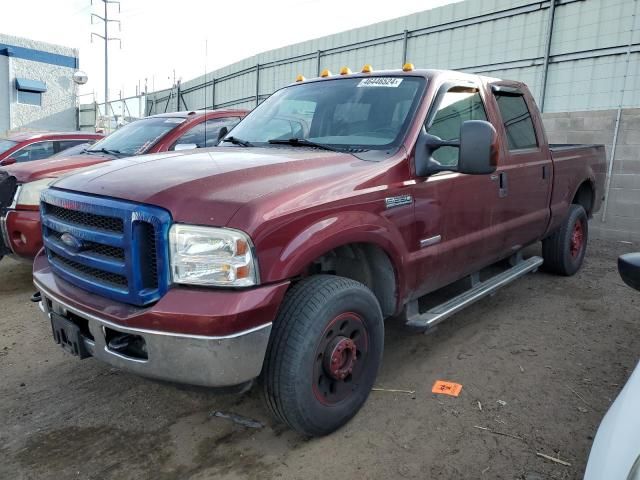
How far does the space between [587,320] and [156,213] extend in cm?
378

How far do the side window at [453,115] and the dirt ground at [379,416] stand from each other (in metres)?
1.43

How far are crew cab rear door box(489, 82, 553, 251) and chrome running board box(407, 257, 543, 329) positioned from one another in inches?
10.0

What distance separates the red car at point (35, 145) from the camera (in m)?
7.59

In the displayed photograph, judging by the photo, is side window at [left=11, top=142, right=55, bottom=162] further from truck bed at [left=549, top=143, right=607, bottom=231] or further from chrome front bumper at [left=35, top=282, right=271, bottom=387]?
truck bed at [left=549, top=143, right=607, bottom=231]

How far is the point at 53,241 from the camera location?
111 inches

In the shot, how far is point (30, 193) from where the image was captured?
471 centimetres

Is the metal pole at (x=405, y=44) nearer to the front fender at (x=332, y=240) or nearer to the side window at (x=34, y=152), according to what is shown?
the side window at (x=34, y=152)

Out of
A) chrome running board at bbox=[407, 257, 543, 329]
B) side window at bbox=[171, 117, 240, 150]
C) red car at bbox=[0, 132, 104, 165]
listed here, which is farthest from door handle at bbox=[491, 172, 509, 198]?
red car at bbox=[0, 132, 104, 165]

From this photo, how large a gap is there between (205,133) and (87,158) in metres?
1.33

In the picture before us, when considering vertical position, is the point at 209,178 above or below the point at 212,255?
above

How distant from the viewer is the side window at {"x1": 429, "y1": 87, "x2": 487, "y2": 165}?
337 cm

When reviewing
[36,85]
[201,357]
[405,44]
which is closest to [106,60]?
[36,85]

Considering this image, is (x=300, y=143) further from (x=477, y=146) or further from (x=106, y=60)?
(x=106, y=60)

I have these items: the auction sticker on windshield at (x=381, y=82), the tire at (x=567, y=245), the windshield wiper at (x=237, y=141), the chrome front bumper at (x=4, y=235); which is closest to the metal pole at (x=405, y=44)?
the tire at (x=567, y=245)
